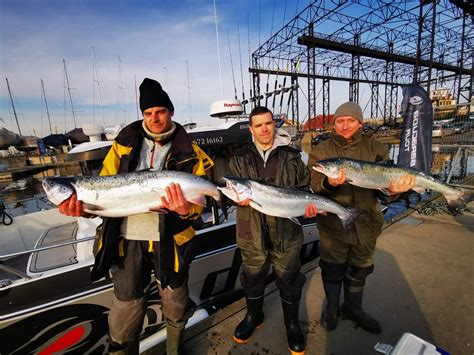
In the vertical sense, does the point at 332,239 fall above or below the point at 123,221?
below

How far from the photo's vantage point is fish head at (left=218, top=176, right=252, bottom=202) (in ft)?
8.03

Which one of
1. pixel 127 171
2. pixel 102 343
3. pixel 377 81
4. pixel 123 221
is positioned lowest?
pixel 102 343

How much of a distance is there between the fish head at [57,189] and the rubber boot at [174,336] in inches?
62.0

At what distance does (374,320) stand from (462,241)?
327 centimetres

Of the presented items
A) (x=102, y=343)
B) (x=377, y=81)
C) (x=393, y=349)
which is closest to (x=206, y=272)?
(x=102, y=343)

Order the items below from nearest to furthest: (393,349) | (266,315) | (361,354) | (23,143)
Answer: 1. (393,349)
2. (361,354)
3. (266,315)
4. (23,143)

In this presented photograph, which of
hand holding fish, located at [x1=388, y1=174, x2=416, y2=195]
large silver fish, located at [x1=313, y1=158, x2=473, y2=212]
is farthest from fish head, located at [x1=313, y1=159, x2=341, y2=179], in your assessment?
hand holding fish, located at [x1=388, y1=174, x2=416, y2=195]

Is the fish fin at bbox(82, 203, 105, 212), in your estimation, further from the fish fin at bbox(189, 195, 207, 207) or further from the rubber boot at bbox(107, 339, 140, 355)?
the rubber boot at bbox(107, 339, 140, 355)

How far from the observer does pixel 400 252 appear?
4.50 metres

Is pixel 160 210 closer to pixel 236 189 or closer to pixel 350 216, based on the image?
pixel 236 189

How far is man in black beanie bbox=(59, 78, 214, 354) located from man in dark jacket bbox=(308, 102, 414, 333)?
1.58m

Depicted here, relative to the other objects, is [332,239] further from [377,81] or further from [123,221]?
[377,81]

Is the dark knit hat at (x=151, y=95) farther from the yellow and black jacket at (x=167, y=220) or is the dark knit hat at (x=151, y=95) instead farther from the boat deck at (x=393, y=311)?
the boat deck at (x=393, y=311)

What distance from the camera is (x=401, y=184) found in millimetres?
2799
